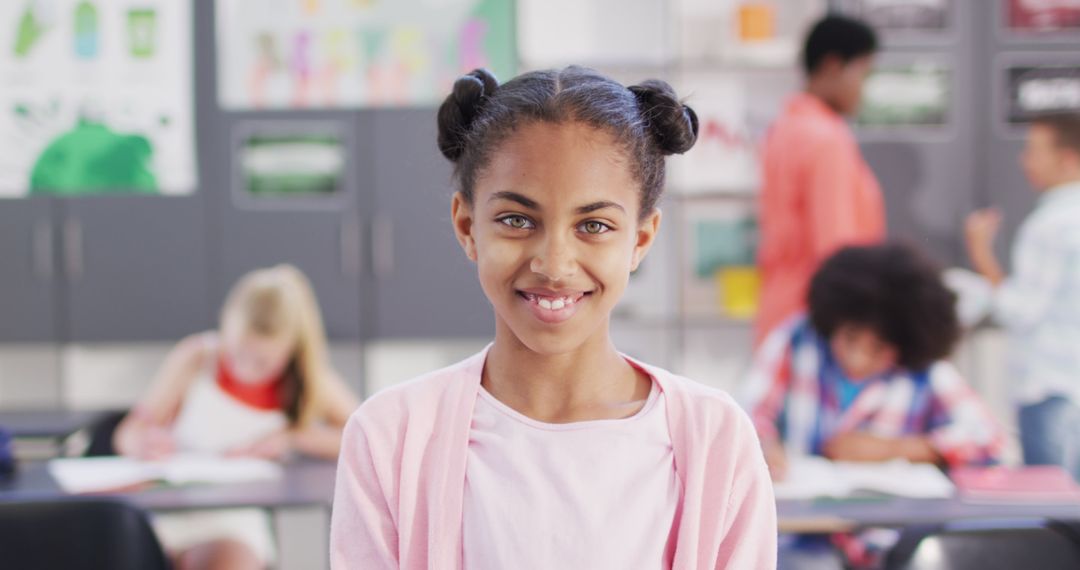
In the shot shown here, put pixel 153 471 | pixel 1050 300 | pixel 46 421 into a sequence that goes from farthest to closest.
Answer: pixel 46 421 < pixel 1050 300 < pixel 153 471

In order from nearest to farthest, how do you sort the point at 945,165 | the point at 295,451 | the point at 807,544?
the point at 807,544, the point at 295,451, the point at 945,165

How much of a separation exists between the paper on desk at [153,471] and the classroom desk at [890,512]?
1.12 m

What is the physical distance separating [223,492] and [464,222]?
147 centimetres

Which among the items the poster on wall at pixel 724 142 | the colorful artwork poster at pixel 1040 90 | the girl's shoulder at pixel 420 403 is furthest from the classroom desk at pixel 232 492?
the colorful artwork poster at pixel 1040 90

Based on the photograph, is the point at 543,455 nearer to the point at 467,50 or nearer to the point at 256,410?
the point at 256,410

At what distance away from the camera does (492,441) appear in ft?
3.60

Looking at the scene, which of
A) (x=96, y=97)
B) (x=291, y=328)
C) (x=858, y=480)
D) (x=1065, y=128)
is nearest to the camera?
(x=858, y=480)

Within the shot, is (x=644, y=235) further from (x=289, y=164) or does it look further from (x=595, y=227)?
(x=289, y=164)

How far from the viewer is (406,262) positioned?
14.8 ft

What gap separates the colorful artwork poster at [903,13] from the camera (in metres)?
4.44

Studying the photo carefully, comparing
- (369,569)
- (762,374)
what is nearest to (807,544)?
(762,374)

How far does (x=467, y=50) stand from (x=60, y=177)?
5.43ft

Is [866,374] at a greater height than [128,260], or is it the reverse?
[128,260]

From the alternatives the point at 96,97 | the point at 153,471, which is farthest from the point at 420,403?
the point at 96,97
